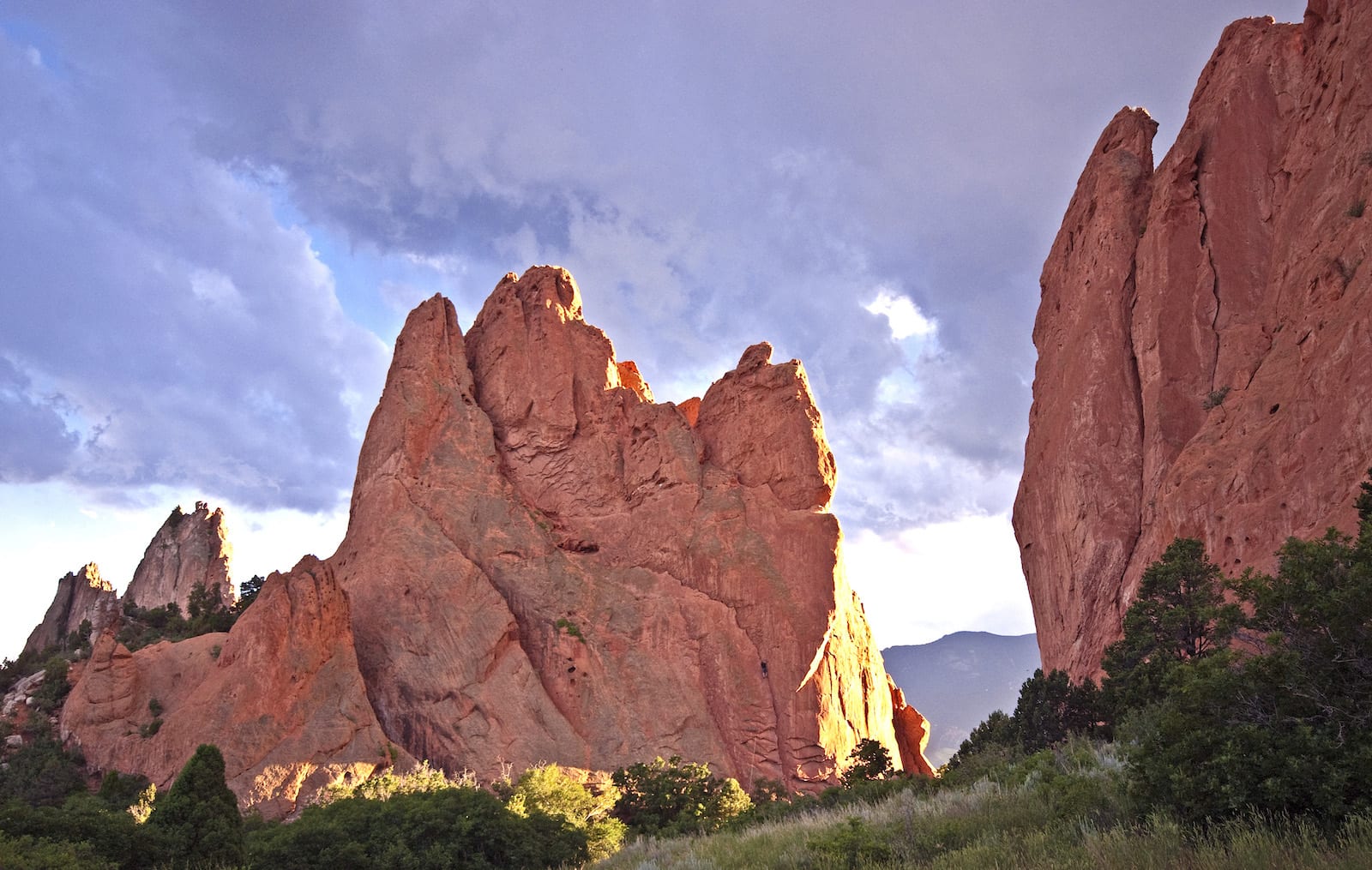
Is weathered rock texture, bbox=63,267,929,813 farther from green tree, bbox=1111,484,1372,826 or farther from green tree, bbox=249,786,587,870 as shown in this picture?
green tree, bbox=1111,484,1372,826

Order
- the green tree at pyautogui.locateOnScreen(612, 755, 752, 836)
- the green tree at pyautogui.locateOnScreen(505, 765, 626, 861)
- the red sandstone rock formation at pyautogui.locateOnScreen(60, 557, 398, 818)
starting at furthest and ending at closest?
1. the red sandstone rock formation at pyautogui.locateOnScreen(60, 557, 398, 818)
2. the green tree at pyautogui.locateOnScreen(612, 755, 752, 836)
3. the green tree at pyautogui.locateOnScreen(505, 765, 626, 861)

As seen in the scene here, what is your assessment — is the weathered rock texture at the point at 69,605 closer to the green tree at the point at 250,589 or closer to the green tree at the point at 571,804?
the green tree at the point at 250,589

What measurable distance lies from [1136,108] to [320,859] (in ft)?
166

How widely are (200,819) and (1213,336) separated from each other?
40468mm

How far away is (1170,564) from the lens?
2841cm

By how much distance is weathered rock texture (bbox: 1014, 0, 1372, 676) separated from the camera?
2947cm

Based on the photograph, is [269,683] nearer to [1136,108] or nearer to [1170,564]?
[1170,564]

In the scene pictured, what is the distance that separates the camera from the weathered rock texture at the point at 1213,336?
2947cm

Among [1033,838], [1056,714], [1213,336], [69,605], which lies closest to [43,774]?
[1056,714]

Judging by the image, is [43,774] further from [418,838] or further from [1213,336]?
[1213,336]

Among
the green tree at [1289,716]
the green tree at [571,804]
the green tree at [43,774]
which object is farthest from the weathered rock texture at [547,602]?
the green tree at [1289,716]

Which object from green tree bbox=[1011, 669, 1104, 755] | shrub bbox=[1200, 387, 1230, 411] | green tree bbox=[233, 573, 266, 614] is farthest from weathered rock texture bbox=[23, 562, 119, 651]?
shrub bbox=[1200, 387, 1230, 411]

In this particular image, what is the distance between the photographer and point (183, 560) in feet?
309

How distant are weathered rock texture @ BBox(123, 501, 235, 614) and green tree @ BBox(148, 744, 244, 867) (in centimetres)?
7467
